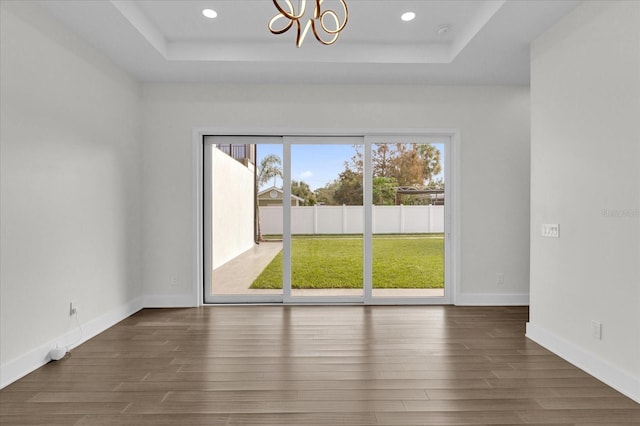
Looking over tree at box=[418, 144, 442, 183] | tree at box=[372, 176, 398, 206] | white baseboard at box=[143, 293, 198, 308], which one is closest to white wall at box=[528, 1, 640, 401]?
tree at box=[418, 144, 442, 183]

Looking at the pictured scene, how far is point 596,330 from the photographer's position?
8.57 feet

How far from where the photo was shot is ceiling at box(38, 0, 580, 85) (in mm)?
3076

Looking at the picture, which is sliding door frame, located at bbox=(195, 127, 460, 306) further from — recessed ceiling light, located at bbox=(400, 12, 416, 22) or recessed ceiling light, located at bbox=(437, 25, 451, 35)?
recessed ceiling light, located at bbox=(400, 12, 416, 22)

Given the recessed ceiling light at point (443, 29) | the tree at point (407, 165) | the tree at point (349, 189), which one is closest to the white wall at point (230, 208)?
the tree at point (349, 189)

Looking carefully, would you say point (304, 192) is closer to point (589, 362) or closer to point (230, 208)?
point (230, 208)

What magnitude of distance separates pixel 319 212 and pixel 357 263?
2.65ft

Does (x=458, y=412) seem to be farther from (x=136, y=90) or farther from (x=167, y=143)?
(x=136, y=90)

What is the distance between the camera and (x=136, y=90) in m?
4.34

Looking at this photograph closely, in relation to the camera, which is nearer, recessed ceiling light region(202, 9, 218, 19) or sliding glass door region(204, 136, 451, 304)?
recessed ceiling light region(202, 9, 218, 19)

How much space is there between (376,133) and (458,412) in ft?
10.6

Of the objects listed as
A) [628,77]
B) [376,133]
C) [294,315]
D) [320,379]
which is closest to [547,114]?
[628,77]

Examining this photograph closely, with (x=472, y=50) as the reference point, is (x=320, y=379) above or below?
below

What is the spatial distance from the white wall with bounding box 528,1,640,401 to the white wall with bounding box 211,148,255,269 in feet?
10.4

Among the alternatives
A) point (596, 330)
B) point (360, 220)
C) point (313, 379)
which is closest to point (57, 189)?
point (313, 379)
